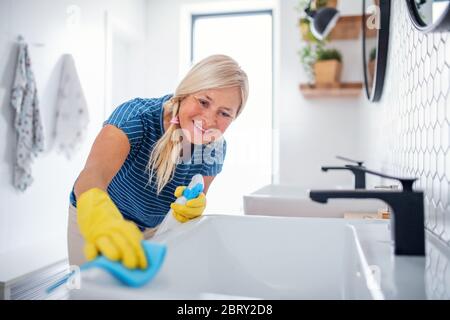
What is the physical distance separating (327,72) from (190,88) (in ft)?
4.46

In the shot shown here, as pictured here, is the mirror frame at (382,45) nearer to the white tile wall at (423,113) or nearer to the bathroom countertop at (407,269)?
the white tile wall at (423,113)

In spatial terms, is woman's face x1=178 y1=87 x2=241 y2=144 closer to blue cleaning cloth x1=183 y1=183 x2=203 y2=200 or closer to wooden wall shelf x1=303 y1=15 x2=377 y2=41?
blue cleaning cloth x1=183 y1=183 x2=203 y2=200

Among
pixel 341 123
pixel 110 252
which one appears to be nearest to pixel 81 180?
pixel 110 252

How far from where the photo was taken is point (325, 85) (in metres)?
2.06

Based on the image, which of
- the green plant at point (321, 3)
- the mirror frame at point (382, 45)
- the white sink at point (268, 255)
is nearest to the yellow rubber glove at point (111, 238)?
the white sink at point (268, 255)

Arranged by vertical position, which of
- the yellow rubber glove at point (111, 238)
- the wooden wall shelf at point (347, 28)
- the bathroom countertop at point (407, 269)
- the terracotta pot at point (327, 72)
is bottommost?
the bathroom countertop at point (407, 269)

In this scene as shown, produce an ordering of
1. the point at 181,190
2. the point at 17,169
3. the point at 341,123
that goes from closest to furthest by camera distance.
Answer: the point at 181,190
the point at 17,169
the point at 341,123

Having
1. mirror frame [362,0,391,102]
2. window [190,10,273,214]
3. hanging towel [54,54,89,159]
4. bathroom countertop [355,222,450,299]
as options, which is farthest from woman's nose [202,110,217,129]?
window [190,10,273,214]

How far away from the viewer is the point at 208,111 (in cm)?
88

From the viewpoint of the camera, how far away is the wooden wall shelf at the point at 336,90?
205 cm

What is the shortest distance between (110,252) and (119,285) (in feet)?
0.11

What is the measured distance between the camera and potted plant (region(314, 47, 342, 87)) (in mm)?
2035

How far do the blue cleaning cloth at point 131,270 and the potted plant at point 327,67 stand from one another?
186cm
